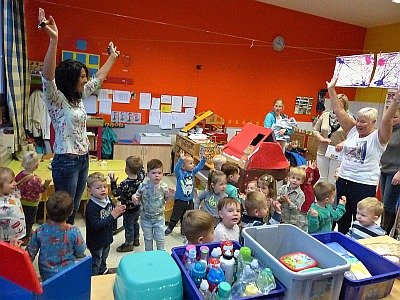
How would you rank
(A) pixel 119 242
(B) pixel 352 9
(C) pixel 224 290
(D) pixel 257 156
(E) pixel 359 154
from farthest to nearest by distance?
(B) pixel 352 9
(D) pixel 257 156
(A) pixel 119 242
(E) pixel 359 154
(C) pixel 224 290

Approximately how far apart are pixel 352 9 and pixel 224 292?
5.81 meters

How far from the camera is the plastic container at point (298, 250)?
1.06 meters

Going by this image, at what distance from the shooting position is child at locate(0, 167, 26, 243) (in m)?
2.11

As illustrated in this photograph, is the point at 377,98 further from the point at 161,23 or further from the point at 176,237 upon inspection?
the point at 176,237

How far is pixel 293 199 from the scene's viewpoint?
2.52 meters

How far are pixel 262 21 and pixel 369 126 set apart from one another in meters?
4.03

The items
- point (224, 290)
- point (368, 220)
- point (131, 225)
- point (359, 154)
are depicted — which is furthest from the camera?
point (131, 225)

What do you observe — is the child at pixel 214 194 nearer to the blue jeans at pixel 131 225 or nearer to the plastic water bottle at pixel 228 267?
the blue jeans at pixel 131 225

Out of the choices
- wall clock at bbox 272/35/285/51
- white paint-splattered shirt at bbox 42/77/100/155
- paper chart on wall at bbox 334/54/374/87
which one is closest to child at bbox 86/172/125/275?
white paint-splattered shirt at bbox 42/77/100/155

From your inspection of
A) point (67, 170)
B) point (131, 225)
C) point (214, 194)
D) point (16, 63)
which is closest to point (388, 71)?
point (214, 194)

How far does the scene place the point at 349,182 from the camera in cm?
246

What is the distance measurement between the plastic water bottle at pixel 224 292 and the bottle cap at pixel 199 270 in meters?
0.08

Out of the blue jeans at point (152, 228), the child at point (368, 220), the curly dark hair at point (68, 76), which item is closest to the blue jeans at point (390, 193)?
the child at point (368, 220)

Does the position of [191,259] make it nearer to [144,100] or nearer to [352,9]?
[144,100]
